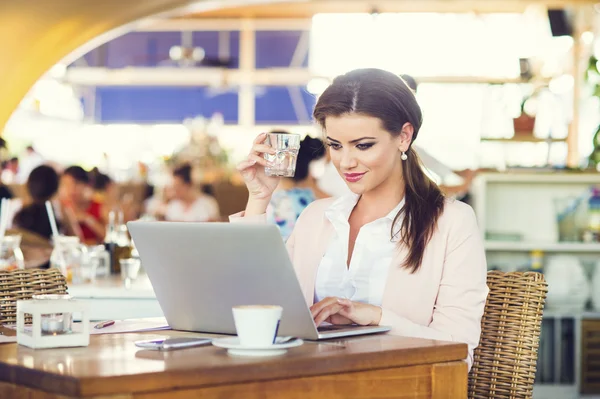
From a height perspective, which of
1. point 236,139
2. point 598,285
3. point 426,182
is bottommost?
point 598,285

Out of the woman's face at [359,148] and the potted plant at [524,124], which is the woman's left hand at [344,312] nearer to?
the woman's face at [359,148]

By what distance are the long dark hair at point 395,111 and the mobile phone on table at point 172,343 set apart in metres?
0.64

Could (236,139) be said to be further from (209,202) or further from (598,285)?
(598,285)

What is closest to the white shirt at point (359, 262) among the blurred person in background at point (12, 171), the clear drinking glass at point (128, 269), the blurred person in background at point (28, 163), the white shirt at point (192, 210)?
the clear drinking glass at point (128, 269)

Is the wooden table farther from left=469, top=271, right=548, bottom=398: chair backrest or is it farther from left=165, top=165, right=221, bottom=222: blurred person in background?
left=165, top=165, right=221, bottom=222: blurred person in background

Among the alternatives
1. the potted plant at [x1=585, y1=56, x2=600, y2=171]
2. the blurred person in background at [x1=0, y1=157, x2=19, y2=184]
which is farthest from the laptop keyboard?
the blurred person in background at [x1=0, y1=157, x2=19, y2=184]

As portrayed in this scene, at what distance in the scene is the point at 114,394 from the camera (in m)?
1.31

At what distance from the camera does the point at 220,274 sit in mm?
1704

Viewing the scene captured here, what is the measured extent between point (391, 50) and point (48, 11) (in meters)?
7.76

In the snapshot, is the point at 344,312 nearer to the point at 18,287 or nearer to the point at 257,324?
the point at 257,324

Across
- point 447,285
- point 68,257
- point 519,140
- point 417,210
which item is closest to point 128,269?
point 68,257

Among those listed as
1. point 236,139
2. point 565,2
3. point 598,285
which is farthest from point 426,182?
point 236,139

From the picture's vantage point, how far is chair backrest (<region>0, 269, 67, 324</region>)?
2.32 metres

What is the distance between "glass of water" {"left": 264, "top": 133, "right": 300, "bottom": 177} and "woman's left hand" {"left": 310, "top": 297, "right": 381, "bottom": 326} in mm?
Result: 362
